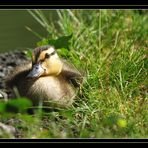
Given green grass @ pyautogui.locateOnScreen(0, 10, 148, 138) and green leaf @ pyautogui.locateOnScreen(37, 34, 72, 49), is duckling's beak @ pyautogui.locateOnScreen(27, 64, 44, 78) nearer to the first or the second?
green grass @ pyautogui.locateOnScreen(0, 10, 148, 138)

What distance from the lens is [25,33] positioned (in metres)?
7.80

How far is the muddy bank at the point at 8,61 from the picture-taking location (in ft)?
20.4

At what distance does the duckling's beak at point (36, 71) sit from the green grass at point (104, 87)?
12.9 inches

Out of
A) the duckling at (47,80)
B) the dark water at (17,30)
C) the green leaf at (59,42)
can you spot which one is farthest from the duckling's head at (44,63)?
the dark water at (17,30)

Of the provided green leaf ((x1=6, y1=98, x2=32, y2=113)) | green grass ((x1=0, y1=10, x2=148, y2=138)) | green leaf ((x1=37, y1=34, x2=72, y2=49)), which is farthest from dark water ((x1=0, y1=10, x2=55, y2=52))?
green leaf ((x1=6, y1=98, x2=32, y2=113))

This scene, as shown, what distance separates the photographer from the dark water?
7.37 m

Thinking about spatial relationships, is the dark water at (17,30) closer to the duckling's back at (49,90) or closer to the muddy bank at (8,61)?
the muddy bank at (8,61)

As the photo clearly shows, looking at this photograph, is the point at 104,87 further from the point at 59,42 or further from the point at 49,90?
the point at 59,42

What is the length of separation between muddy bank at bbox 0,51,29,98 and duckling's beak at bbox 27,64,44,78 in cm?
63

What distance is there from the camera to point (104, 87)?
537 cm

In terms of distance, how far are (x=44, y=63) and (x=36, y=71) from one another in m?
0.11

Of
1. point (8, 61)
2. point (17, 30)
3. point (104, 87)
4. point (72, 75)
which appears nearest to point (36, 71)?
point (72, 75)
